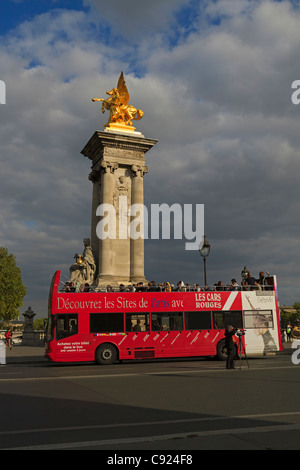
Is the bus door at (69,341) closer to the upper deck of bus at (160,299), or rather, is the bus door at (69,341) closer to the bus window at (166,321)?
the upper deck of bus at (160,299)

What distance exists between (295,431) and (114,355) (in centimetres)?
1468

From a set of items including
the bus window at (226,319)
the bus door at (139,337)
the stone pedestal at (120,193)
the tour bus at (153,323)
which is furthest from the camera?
the stone pedestal at (120,193)

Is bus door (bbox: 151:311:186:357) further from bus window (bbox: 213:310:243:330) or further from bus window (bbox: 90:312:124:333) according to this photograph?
bus window (bbox: 213:310:243:330)

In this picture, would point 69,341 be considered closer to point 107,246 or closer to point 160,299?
point 160,299

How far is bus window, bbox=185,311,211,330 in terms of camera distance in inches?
834

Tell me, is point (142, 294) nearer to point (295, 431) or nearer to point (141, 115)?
point (295, 431)

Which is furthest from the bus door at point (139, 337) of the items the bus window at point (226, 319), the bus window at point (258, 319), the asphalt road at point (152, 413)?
the asphalt road at point (152, 413)

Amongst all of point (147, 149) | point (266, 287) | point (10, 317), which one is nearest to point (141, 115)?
point (147, 149)

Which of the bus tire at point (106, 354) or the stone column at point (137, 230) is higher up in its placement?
the stone column at point (137, 230)

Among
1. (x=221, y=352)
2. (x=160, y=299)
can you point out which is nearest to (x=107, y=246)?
(x=160, y=299)

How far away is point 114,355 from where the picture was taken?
2019 cm

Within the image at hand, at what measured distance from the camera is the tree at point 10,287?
63.7 metres

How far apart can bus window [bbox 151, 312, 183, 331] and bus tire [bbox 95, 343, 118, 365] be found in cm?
218

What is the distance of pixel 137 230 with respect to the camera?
109ft
